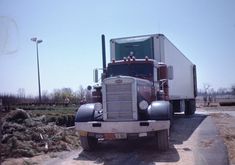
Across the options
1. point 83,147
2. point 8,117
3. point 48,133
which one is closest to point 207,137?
point 83,147

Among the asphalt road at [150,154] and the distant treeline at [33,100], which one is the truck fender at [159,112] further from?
the distant treeline at [33,100]

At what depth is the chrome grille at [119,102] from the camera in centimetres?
1066

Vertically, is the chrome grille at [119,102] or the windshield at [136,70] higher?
the windshield at [136,70]

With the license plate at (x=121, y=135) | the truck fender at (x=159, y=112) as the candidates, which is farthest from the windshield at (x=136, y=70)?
the license plate at (x=121, y=135)

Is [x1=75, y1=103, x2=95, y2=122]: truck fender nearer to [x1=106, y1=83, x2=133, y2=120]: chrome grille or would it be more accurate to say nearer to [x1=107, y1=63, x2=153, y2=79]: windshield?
[x1=106, y1=83, x2=133, y2=120]: chrome grille

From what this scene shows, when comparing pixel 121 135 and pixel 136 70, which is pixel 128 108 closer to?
pixel 121 135

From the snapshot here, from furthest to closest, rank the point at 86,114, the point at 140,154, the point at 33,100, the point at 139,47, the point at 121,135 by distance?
1. the point at 33,100
2. the point at 139,47
3. the point at 86,114
4. the point at 140,154
5. the point at 121,135

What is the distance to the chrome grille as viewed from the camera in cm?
1066

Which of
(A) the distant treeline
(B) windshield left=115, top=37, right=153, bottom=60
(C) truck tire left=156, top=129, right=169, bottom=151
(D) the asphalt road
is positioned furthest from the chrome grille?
(A) the distant treeline

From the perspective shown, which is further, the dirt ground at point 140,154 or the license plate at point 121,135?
the license plate at point 121,135

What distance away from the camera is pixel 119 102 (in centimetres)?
1075

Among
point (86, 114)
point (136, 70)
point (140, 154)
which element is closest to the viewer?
point (140, 154)

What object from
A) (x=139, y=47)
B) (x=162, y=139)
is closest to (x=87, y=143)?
(x=162, y=139)

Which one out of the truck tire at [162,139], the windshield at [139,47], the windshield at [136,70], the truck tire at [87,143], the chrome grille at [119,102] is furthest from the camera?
the windshield at [139,47]
